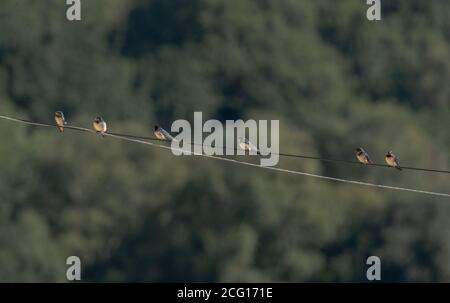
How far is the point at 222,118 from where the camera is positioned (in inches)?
3418

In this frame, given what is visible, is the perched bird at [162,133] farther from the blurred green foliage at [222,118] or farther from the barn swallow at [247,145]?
the blurred green foliage at [222,118]

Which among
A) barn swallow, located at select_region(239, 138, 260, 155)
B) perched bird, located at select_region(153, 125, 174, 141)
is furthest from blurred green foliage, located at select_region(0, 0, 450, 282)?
perched bird, located at select_region(153, 125, 174, 141)

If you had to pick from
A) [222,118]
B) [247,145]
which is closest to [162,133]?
[247,145]

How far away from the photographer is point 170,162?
70.9 meters

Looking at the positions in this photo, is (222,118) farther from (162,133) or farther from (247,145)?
(162,133)

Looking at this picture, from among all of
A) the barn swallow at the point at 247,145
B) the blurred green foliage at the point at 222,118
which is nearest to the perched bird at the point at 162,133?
the barn swallow at the point at 247,145

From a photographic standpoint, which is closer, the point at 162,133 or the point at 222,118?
the point at 162,133

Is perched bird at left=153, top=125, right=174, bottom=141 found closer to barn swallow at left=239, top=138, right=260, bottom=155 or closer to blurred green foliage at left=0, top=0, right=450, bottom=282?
barn swallow at left=239, top=138, right=260, bottom=155

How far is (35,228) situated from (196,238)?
580cm

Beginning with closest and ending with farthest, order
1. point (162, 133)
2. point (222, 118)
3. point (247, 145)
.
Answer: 1. point (162, 133)
2. point (247, 145)
3. point (222, 118)

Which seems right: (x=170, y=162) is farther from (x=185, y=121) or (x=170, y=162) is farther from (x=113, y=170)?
(x=185, y=121)
